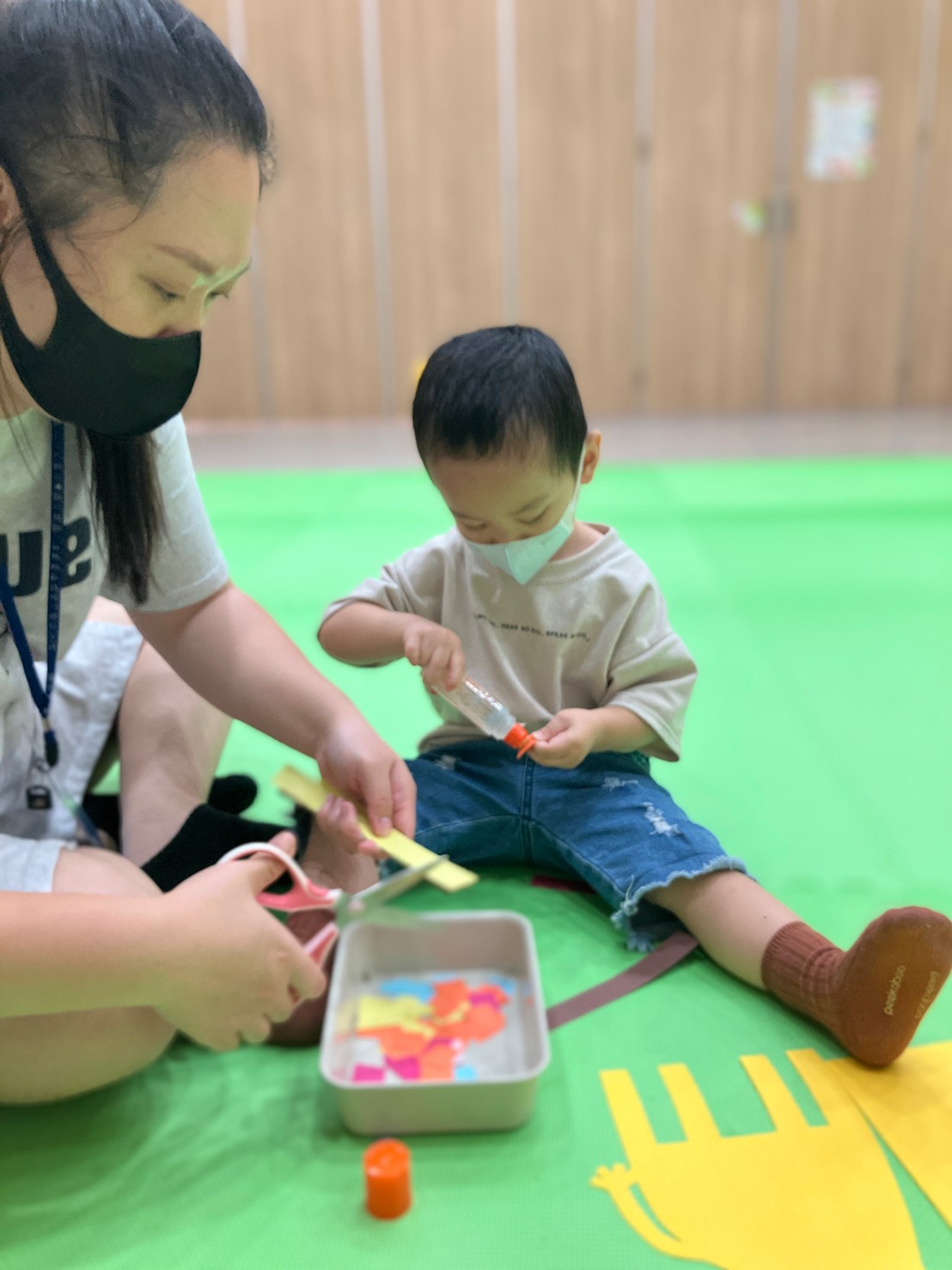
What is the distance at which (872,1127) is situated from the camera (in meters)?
0.77

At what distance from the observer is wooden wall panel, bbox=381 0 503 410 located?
13.0 ft

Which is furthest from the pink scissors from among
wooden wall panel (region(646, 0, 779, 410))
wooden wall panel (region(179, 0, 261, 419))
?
wooden wall panel (region(646, 0, 779, 410))

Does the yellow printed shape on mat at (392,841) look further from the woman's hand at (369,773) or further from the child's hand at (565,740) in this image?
the child's hand at (565,740)

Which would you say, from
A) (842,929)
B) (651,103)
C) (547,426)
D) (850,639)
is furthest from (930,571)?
(651,103)

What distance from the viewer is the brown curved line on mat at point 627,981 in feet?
2.93

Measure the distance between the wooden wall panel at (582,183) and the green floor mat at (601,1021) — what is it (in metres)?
2.29

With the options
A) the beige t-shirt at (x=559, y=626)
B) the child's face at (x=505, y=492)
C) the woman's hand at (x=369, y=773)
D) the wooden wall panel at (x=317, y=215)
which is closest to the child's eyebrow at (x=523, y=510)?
the child's face at (x=505, y=492)

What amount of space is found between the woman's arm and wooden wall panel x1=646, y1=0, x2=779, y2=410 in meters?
3.73

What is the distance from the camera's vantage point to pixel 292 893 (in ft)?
2.49

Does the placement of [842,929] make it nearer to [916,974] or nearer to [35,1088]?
[916,974]

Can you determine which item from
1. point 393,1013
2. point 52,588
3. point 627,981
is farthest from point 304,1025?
point 52,588

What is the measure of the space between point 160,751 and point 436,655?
0.96ft

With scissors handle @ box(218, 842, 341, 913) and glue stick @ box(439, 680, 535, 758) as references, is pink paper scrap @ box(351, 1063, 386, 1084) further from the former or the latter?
glue stick @ box(439, 680, 535, 758)

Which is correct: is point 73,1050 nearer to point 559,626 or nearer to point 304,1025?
point 304,1025
